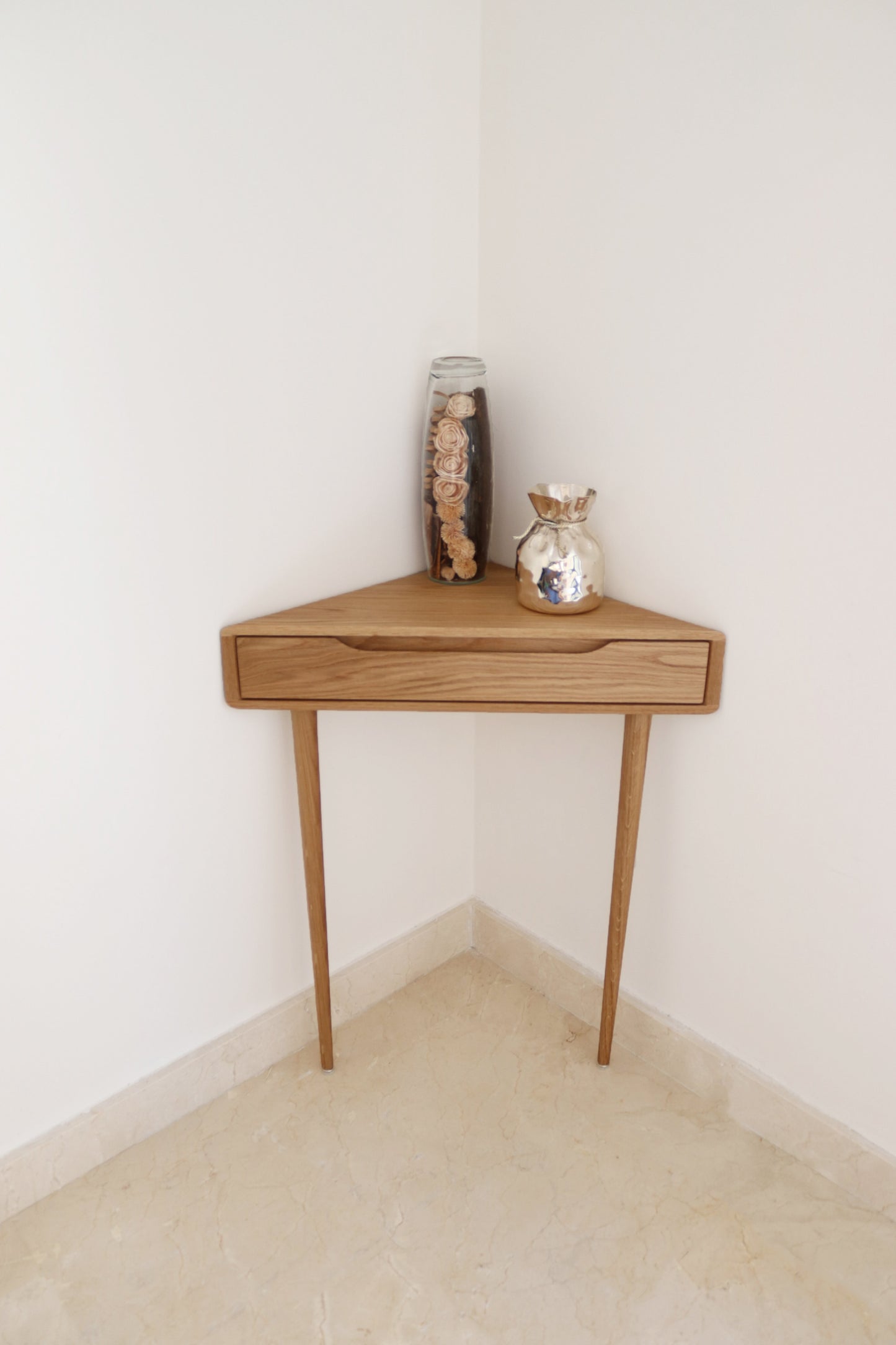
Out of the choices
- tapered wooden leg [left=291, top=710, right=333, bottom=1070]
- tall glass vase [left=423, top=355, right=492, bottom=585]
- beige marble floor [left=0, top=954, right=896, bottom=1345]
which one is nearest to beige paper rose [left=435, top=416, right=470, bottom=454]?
tall glass vase [left=423, top=355, right=492, bottom=585]

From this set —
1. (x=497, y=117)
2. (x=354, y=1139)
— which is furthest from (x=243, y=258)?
(x=354, y=1139)

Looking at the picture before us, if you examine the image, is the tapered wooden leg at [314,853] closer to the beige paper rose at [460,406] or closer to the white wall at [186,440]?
the white wall at [186,440]

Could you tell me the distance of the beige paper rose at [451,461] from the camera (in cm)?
140

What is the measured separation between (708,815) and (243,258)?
38.5 inches

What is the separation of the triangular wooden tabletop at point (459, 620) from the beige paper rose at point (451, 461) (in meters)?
0.18

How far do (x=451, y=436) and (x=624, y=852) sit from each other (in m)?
0.65

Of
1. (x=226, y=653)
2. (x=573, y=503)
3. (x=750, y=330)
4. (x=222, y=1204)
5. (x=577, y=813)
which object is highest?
(x=750, y=330)

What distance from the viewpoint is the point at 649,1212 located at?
131cm

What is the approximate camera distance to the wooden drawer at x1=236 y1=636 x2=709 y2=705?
1.28 metres

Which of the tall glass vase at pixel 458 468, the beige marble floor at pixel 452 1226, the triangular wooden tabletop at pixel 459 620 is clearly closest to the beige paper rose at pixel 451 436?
the tall glass vase at pixel 458 468

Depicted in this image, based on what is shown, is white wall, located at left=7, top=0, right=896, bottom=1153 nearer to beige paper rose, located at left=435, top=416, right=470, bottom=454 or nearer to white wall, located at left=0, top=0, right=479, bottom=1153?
white wall, located at left=0, top=0, right=479, bottom=1153

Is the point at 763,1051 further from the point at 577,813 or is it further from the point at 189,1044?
the point at 189,1044

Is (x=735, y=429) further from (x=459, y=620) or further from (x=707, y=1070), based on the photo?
(x=707, y=1070)

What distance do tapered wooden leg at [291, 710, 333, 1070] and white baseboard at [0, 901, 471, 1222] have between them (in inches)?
3.4
